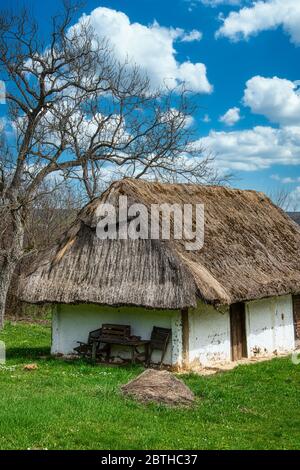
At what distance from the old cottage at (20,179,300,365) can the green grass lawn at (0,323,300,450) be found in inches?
62.1

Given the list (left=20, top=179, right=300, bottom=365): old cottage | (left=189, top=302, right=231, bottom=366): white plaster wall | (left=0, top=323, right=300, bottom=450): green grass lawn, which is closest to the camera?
(left=0, top=323, right=300, bottom=450): green grass lawn

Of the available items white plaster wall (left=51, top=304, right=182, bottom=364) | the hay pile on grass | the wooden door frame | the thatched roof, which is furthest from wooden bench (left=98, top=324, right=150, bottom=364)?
the hay pile on grass

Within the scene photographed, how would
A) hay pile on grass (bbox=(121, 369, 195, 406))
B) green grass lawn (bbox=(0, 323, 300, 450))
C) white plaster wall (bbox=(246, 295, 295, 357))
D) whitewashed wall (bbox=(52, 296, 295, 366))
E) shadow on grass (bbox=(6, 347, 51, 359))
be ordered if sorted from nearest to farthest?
1. green grass lawn (bbox=(0, 323, 300, 450))
2. hay pile on grass (bbox=(121, 369, 195, 406))
3. whitewashed wall (bbox=(52, 296, 295, 366))
4. shadow on grass (bbox=(6, 347, 51, 359))
5. white plaster wall (bbox=(246, 295, 295, 357))

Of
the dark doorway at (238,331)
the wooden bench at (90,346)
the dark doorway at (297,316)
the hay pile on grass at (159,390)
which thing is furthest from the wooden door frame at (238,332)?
the hay pile on grass at (159,390)

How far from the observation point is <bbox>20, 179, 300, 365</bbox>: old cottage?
13938 mm

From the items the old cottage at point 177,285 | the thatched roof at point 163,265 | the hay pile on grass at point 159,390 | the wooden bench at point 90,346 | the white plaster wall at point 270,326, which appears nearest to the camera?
the hay pile on grass at point 159,390

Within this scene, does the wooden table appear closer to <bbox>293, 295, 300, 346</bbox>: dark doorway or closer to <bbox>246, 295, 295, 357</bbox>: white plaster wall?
<bbox>246, 295, 295, 357</bbox>: white plaster wall

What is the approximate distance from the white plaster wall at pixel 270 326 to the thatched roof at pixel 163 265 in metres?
1.03

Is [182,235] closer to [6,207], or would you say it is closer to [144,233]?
[144,233]

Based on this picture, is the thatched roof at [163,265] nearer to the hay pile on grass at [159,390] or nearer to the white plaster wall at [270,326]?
the white plaster wall at [270,326]

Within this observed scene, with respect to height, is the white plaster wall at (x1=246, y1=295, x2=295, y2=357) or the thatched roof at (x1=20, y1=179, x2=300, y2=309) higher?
the thatched roof at (x1=20, y1=179, x2=300, y2=309)

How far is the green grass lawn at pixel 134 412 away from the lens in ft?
24.7

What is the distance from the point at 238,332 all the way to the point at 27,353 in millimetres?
5958
